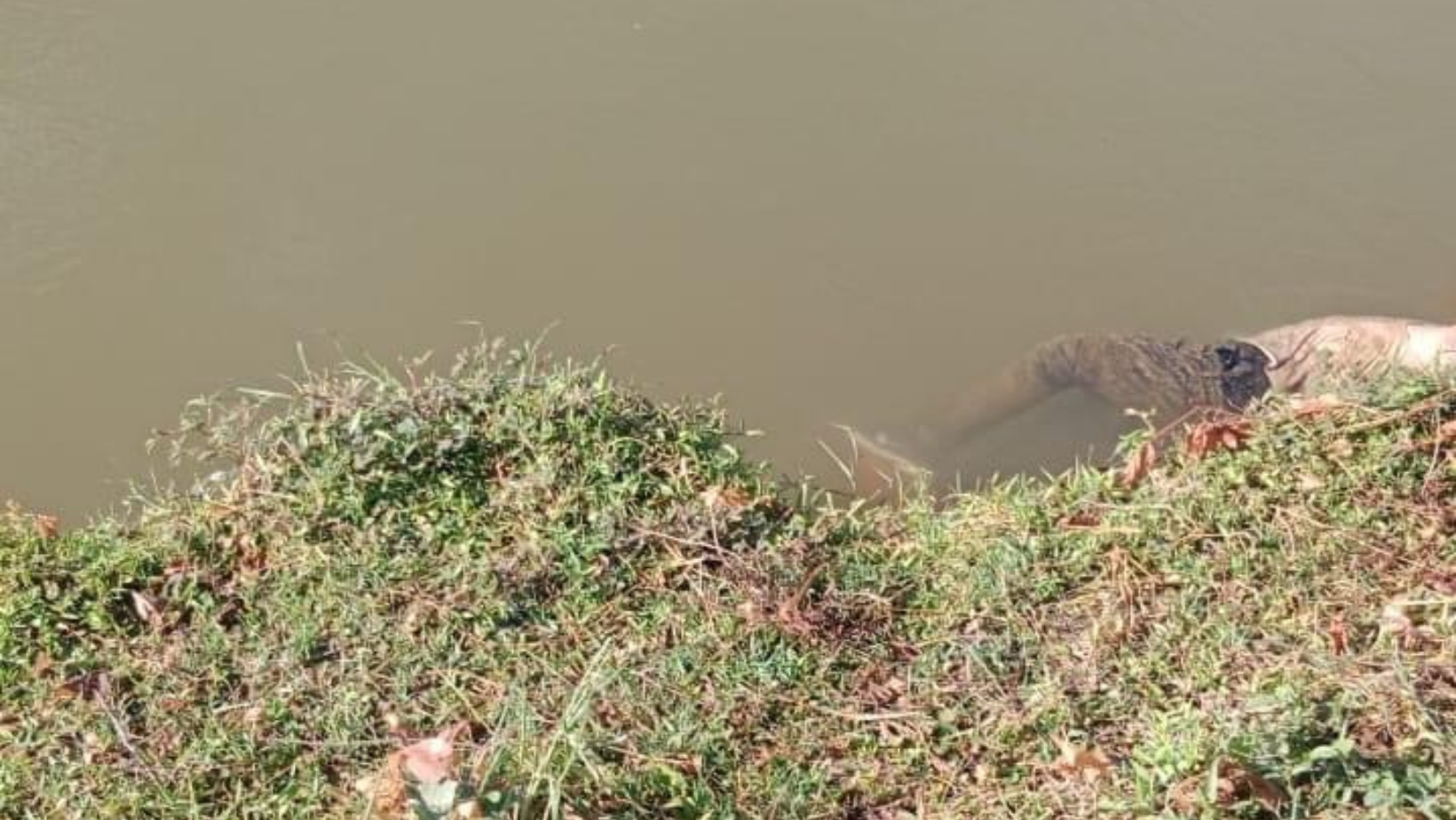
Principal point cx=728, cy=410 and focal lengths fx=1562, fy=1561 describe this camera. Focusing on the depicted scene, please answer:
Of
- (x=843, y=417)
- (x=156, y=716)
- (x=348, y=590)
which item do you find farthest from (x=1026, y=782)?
(x=843, y=417)

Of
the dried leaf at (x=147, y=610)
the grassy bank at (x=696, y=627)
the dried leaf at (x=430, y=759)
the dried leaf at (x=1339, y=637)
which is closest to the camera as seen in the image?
the dried leaf at (x=430, y=759)

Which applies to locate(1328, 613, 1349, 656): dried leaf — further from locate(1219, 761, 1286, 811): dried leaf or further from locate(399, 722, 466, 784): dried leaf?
locate(399, 722, 466, 784): dried leaf

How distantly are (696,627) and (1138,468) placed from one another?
1177 mm

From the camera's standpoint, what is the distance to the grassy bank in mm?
2932

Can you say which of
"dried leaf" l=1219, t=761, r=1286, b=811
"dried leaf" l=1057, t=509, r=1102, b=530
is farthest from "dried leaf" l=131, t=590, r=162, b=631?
"dried leaf" l=1219, t=761, r=1286, b=811

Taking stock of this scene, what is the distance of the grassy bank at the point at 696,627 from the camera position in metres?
2.93

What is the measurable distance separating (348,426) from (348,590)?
0.40 m

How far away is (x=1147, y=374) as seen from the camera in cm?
523

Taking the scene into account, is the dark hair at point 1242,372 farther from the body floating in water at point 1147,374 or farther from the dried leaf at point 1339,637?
the dried leaf at point 1339,637

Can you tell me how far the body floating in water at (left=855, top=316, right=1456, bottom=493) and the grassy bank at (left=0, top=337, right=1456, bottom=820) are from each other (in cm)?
135

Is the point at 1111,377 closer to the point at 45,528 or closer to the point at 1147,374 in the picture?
the point at 1147,374

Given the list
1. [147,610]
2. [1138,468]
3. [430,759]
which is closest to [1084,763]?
[1138,468]

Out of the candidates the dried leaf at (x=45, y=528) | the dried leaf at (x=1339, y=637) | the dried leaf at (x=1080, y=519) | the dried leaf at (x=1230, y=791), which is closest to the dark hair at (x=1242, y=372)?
the dried leaf at (x=1080, y=519)

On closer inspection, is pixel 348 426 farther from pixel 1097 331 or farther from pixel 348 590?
pixel 1097 331
